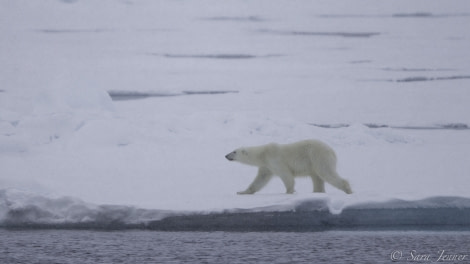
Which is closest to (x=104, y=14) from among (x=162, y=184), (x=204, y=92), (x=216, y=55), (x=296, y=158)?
(x=216, y=55)

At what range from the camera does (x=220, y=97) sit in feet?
43.8

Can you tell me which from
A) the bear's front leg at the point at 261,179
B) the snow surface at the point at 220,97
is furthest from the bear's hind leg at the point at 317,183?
the bear's front leg at the point at 261,179

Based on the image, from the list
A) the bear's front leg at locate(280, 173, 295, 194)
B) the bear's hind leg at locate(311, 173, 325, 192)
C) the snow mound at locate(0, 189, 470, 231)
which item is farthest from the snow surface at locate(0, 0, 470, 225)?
the bear's front leg at locate(280, 173, 295, 194)

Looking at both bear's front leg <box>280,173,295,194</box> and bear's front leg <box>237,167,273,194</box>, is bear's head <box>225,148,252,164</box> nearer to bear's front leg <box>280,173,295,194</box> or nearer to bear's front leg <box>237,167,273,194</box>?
bear's front leg <box>237,167,273,194</box>

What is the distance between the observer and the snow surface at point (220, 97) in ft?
26.4

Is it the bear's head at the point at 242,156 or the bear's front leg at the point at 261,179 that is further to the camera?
the bear's head at the point at 242,156

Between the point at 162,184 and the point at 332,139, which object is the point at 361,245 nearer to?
the point at 162,184

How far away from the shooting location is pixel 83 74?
14047mm

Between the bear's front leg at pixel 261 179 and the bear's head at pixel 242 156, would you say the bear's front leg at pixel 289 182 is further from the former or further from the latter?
the bear's head at pixel 242 156

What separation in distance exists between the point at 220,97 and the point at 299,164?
6.93m

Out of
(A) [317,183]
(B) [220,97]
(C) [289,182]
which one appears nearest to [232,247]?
(C) [289,182]

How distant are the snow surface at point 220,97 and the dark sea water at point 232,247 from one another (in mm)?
318

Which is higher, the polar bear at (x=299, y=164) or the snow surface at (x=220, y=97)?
the snow surface at (x=220, y=97)

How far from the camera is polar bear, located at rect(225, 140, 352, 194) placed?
642cm
